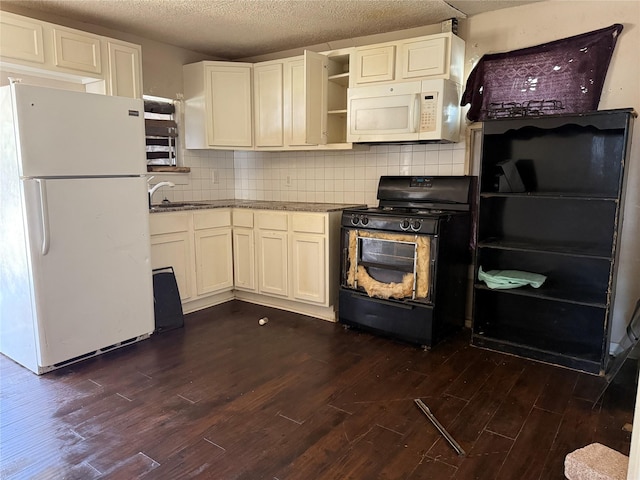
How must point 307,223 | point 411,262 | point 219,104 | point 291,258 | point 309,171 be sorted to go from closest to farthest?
point 411,262 → point 307,223 → point 291,258 → point 219,104 → point 309,171

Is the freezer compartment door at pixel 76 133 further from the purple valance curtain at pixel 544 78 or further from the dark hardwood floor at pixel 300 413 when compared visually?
the purple valance curtain at pixel 544 78

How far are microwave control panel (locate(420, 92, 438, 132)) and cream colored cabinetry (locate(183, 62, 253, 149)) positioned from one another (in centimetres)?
171

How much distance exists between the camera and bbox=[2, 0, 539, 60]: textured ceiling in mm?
3008

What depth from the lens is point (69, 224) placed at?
8.61ft

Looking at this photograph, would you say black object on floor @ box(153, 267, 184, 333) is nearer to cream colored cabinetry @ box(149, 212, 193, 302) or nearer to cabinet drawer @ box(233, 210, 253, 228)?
cream colored cabinetry @ box(149, 212, 193, 302)

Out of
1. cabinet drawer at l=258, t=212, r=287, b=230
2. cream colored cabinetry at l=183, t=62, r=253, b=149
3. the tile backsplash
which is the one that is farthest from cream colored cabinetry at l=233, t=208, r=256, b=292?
cream colored cabinetry at l=183, t=62, r=253, b=149

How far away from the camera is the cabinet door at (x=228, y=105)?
13.2 feet

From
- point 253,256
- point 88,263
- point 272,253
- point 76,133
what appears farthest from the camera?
point 253,256

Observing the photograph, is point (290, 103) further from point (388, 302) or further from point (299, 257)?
point (388, 302)

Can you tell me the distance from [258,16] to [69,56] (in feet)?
4.57

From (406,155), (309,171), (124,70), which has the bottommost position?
(309,171)

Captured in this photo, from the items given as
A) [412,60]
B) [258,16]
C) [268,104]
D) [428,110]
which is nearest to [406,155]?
[428,110]

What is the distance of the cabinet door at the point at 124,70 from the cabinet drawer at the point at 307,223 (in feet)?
5.36

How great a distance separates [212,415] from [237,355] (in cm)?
73
